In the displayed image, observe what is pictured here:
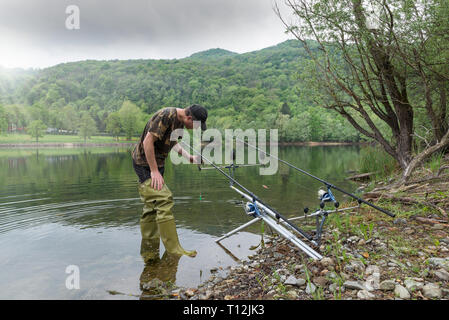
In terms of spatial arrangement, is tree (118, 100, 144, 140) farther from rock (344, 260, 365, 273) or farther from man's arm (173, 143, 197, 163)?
rock (344, 260, 365, 273)

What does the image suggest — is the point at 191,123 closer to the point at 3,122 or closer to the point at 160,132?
the point at 160,132

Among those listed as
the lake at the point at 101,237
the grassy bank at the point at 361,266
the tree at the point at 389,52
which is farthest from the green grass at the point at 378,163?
the grassy bank at the point at 361,266

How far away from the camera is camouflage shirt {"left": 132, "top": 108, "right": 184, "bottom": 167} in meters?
4.54

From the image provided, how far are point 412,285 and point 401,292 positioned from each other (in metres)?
0.19

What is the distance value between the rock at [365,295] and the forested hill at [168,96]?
220ft

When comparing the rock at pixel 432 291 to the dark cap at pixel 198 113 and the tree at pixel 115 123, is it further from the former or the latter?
the tree at pixel 115 123

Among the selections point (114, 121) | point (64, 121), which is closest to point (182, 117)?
point (114, 121)

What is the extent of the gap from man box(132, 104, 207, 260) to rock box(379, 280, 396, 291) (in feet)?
9.80

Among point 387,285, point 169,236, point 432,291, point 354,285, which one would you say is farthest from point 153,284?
point 432,291

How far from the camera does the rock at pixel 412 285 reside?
275 centimetres

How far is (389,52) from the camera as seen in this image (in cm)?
870
